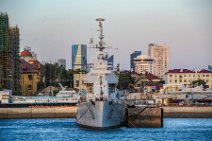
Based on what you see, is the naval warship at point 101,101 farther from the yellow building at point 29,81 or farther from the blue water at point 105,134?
the yellow building at point 29,81

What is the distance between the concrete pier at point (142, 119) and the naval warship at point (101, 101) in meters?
2.08

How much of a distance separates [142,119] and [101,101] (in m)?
10.5

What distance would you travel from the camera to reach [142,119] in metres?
95.5

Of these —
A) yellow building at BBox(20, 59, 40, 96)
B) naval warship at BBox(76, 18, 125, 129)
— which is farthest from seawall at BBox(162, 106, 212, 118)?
yellow building at BBox(20, 59, 40, 96)

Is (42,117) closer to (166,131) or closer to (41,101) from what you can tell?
(41,101)

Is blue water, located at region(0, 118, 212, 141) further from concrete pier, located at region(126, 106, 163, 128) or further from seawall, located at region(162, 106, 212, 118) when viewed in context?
seawall, located at region(162, 106, 212, 118)

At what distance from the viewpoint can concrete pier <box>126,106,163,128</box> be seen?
94062mm

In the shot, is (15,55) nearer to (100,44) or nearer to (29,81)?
(29,81)

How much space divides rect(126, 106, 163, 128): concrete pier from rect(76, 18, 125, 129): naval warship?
208 centimetres

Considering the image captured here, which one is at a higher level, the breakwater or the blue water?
the breakwater

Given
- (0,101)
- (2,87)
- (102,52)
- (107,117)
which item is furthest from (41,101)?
(107,117)

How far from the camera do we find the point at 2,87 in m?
161

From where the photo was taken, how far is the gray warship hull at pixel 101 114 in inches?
3391

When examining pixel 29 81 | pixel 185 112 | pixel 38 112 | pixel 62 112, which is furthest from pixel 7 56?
pixel 185 112
